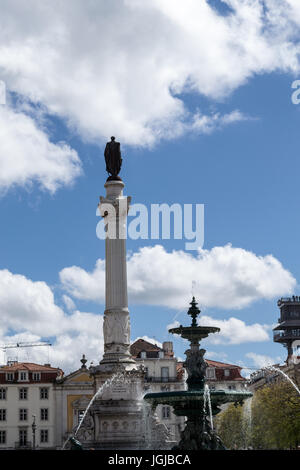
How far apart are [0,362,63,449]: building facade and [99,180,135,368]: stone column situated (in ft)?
109

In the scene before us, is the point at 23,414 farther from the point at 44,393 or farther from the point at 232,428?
the point at 232,428

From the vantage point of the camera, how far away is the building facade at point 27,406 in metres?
84.1

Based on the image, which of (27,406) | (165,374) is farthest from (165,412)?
(27,406)

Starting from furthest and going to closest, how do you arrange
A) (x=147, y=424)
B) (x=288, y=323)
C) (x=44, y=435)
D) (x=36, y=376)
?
(x=288, y=323) → (x=36, y=376) → (x=44, y=435) → (x=147, y=424)

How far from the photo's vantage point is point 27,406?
282 ft

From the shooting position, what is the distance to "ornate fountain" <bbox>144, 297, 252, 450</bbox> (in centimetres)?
2997

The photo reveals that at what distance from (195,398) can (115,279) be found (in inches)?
1025

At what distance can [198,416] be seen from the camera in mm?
30906

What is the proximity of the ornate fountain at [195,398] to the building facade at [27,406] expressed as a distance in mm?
55048

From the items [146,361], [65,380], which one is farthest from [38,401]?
[146,361]

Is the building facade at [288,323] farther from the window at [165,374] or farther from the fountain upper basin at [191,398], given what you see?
the fountain upper basin at [191,398]

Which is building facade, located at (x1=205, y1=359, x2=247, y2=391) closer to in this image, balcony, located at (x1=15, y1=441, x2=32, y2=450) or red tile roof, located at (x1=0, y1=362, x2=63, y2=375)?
red tile roof, located at (x1=0, y1=362, x2=63, y2=375)

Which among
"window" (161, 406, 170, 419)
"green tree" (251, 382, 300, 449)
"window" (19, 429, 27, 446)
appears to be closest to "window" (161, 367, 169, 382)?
"window" (161, 406, 170, 419)
